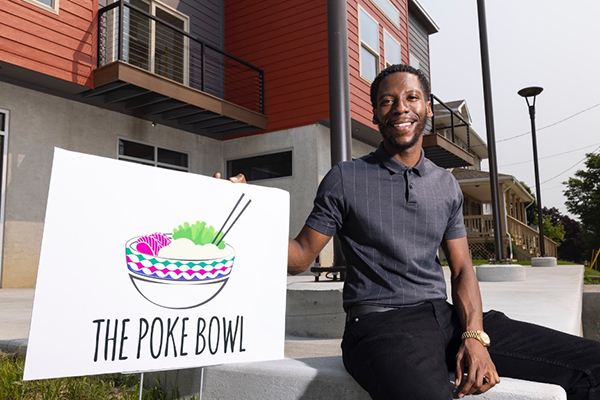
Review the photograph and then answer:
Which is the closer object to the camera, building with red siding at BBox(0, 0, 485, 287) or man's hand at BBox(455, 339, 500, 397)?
man's hand at BBox(455, 339, 500, 397)

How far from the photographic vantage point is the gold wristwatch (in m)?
1.99

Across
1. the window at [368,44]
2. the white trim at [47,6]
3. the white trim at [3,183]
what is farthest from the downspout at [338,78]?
the window at [368,44]

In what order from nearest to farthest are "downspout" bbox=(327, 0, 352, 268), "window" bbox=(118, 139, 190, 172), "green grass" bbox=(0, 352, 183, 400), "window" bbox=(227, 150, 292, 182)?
1. "green grass" bbox=(0, 352, 183, 400)
2. "downspout" bbox=(327, 0, 352, 268)
3. "window" bbox=(118, 139, 190, 172)
4. "window" bbox=(227, 150, 292, 182)

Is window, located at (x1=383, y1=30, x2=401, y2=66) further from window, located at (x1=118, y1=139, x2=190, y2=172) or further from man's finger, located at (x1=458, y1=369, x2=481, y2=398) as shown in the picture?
man's finger, located at (x1=458, y1=369, x2=481, y2=398)

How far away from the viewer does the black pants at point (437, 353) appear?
1762mm

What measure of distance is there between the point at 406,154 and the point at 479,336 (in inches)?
32.4

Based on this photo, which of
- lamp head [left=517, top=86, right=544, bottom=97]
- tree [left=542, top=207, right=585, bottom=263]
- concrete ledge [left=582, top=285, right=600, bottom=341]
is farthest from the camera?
tree [left=542, top=207, right=585, bottom=263]

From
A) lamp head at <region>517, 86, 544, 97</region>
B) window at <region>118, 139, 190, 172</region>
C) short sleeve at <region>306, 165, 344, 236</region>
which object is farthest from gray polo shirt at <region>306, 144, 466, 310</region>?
lamp head at <region>517, 86, 544, 97</region>

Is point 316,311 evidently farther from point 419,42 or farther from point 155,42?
point 419,42

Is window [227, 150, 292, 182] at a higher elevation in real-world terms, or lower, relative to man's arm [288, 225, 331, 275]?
higher

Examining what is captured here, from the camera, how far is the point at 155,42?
11258 mm

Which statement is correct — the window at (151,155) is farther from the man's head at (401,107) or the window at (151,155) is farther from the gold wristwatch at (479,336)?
the gold wristwatch at (479,336)

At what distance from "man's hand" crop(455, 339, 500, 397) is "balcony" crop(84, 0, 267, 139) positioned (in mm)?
8103

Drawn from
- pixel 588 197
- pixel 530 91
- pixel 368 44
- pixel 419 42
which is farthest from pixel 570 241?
pixel 368 44
